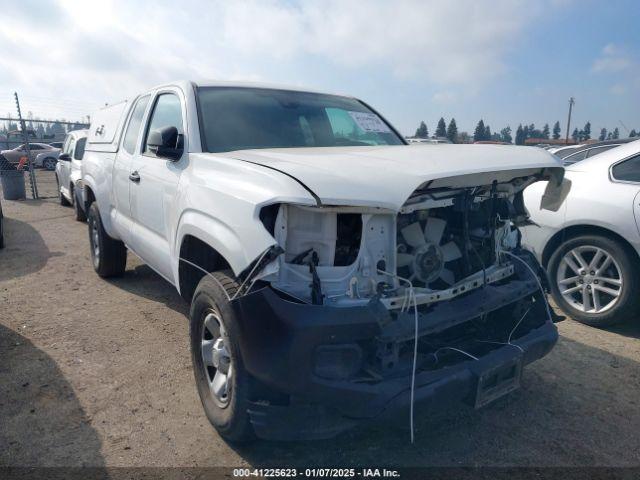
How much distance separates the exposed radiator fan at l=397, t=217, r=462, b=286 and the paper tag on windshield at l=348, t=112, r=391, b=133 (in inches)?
63.5

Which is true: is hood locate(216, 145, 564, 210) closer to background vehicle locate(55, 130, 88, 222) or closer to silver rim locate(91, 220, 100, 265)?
silver rim locate(91, 220, 100, 265)

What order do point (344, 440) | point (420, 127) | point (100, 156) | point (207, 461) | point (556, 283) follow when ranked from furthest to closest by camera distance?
point (420, 127), point (100, 156), point (556, 283), point (344, 440), point (207, 461)

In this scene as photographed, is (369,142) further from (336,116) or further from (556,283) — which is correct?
(556,283)

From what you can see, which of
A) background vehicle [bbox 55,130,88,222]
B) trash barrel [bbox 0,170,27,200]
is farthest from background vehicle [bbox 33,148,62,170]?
background vehicle [bbox 55,130,88,222]

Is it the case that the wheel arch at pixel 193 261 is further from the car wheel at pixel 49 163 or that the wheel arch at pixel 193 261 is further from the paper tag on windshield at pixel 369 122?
the car wheel at pixel 49 163

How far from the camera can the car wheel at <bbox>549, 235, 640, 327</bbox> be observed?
3984 millimetres

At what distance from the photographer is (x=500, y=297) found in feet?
8.69

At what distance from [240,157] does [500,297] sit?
169 centimetres

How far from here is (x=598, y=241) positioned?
13.6ft

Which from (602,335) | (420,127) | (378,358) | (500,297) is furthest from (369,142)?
(420,127)

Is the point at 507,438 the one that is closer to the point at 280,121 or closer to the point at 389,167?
the point at 389,167

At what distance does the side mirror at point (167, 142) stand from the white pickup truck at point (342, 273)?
1cm

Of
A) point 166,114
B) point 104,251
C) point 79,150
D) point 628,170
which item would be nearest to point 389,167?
point 166,114

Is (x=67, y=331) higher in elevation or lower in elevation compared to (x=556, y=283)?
lower
